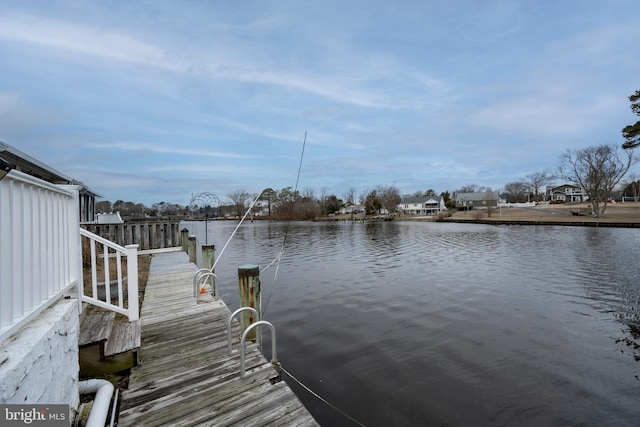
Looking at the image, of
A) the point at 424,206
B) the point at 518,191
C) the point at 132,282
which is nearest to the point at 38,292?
the point at 132,282

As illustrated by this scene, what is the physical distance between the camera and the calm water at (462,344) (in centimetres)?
452

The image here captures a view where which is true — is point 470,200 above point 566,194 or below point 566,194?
below

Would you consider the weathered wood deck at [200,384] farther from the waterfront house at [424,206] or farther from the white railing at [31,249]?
the waterfront house at [424,206]

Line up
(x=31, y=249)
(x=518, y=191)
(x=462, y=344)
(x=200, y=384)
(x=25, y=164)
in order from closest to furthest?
1. (x=31, y=249)
2. (x=200, y=384)
3. (x=462, y=344)
4. (x=25, y=164)
5. (x=518, y=191)

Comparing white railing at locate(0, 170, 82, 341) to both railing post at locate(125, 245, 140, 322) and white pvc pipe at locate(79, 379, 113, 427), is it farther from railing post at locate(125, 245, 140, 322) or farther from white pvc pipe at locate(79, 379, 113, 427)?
railing post at locate(125, 245, 140, 322)

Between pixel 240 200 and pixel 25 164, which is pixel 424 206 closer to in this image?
pixel 240 200

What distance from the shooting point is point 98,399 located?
8.86ft

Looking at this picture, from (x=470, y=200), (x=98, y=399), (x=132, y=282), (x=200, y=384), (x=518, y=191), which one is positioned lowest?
(x=200, y=384)

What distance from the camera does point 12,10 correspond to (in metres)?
6.77

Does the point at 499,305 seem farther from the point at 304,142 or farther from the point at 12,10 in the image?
the point at 12,10

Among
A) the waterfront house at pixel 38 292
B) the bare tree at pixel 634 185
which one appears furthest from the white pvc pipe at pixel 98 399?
the bare tree at pixel 634 185

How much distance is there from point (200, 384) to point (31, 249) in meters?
2.15

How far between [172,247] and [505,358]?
1386 centimetres

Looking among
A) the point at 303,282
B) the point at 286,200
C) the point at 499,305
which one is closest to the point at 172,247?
the point at 303,282
